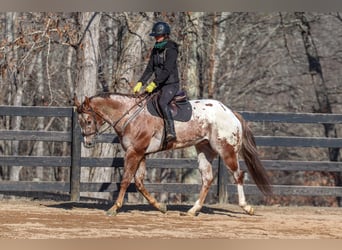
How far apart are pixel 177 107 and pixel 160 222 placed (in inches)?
64.9

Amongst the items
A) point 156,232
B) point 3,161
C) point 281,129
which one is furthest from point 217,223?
point 281,129

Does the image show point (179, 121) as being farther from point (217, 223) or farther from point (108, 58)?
point (108, 58)

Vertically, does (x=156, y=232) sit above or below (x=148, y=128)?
below

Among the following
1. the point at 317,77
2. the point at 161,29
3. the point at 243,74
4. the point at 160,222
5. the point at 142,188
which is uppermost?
the point at 243,74

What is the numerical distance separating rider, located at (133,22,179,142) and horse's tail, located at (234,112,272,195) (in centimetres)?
110

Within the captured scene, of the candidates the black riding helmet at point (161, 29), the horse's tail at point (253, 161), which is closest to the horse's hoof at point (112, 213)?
the horse's tail at point (253, 161)

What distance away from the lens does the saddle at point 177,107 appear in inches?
374

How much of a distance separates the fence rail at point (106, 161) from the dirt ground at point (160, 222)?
30 centimetres

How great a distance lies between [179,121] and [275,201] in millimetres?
17268

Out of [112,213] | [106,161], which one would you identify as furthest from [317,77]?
[112,213]

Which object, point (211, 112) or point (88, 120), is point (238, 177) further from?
point (88, 120)

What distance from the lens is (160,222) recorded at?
28.7ft

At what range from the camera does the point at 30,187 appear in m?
11.1

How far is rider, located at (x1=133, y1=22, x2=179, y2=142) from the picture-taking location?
912cm
